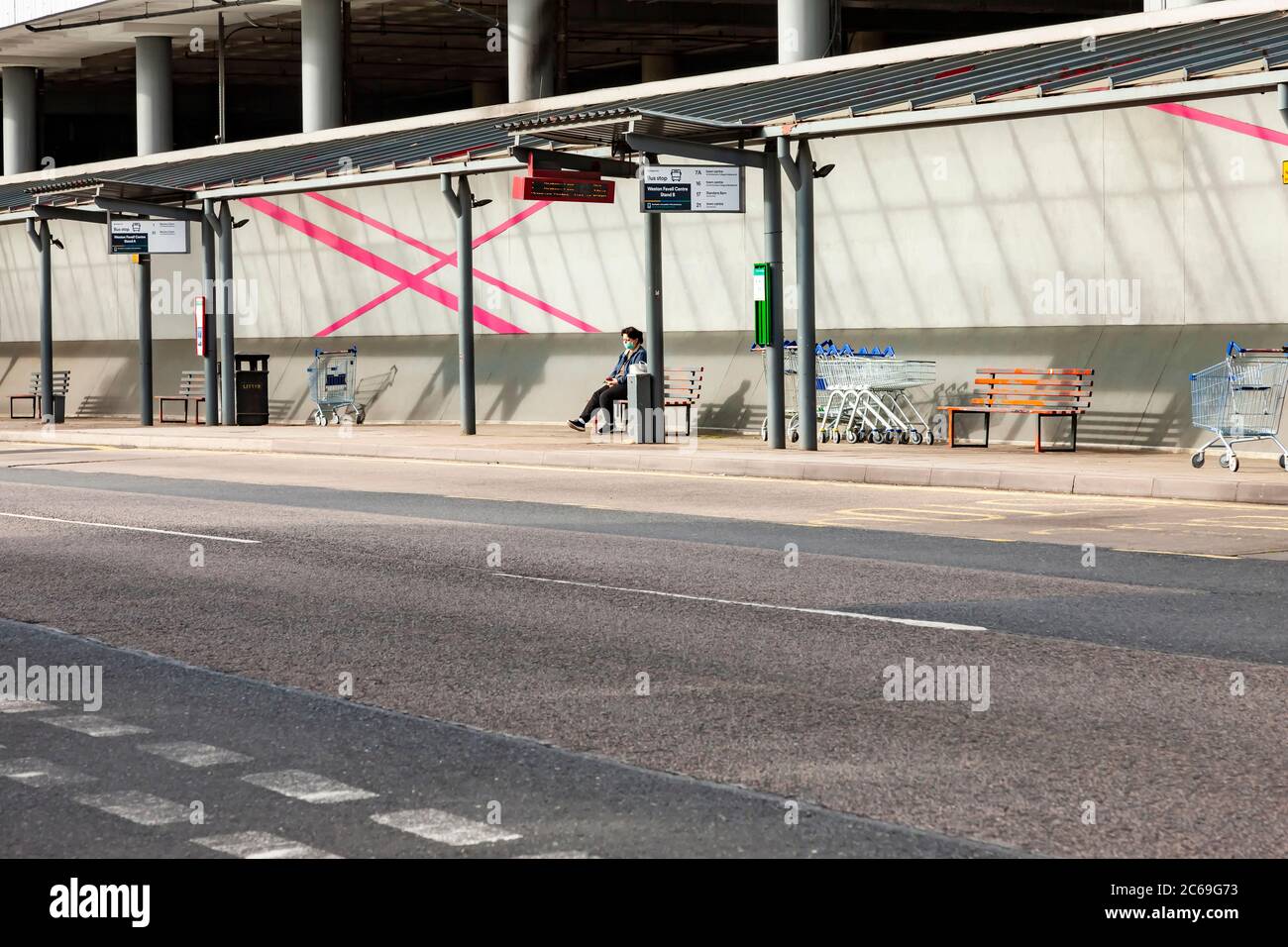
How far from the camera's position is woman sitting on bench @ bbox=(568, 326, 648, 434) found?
2608 centimetres

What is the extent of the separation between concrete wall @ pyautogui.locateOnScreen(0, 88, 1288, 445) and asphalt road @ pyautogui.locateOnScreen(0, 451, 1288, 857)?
9.51 m

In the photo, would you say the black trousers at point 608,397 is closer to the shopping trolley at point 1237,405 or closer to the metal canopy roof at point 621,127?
the metal canopy roof at point 621,127

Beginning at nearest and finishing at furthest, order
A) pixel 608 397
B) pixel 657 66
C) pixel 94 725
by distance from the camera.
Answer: pixel 94 725 < pixel 608 397 < pixel 657 66

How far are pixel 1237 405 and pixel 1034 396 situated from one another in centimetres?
426

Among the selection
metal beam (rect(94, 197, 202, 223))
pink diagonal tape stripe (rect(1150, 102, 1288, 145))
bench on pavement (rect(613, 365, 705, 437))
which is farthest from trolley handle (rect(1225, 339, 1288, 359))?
metal beam (rect(94, 197, 202, 223))

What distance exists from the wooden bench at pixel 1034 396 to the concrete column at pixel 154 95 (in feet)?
85.9

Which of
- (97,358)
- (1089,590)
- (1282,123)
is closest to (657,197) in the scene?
(1282,123)

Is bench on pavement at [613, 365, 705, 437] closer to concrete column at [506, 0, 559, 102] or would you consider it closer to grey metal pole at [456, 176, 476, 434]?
grey metal pole at [456, 176, 476, 434]

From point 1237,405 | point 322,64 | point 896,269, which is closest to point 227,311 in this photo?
point 322,64

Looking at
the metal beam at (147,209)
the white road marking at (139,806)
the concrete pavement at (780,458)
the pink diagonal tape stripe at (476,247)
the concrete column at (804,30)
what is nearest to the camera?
the white road marking at (139,806)

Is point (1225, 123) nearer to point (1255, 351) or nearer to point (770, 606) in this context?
point (1255, 351)

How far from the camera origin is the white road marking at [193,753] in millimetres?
6445

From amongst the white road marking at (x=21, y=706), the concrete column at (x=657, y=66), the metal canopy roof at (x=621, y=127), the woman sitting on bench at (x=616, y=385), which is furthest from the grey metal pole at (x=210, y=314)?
the white road marking at (x=21, y=706)

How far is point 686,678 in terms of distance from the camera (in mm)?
8016
